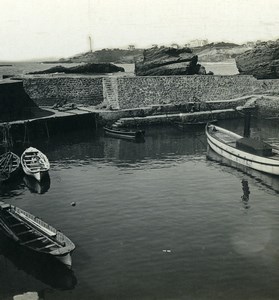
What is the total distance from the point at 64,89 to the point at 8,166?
1012 inches

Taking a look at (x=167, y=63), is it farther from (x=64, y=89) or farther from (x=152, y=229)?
(x=152, y=229)

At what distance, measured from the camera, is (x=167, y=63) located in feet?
196

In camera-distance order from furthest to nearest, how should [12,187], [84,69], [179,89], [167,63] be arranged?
[84,69], [167,63], [179,89], [12,187]

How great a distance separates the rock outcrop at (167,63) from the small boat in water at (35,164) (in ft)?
102

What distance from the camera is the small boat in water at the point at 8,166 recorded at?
2800 cm

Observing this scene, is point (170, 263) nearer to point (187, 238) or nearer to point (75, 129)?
point (187, 238)

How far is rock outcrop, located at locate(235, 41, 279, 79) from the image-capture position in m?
58.4

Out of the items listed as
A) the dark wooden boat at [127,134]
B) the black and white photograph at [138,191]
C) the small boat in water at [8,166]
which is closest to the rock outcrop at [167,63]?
the black and white photograph at [138,191]

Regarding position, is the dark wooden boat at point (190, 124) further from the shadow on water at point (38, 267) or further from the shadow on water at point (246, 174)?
the shadow on water at point (38, 267)

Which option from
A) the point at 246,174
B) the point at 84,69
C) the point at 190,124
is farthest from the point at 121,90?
the point at 246,174

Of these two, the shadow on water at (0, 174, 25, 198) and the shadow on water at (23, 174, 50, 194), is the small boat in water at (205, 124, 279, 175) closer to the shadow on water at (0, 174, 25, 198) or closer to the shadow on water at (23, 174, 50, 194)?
the shadow on water at (23, 174, 50, 194)

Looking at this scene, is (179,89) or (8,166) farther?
(179,89)

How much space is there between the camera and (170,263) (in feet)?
53.7

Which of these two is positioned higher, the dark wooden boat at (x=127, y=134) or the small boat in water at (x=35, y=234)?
the small boat in water at (x=35, y=234)
